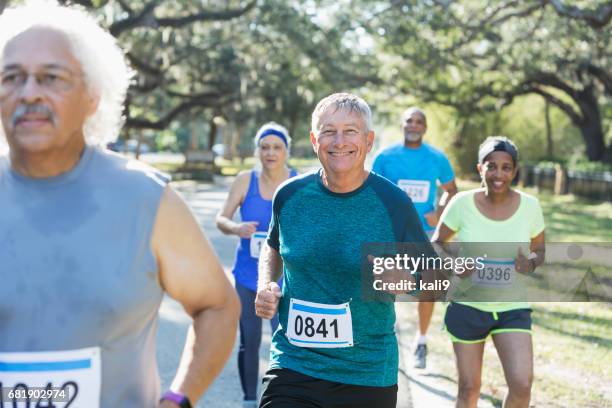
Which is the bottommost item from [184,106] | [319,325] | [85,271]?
[319,325]

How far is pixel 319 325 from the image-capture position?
3.19m

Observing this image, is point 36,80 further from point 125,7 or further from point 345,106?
point 125,7

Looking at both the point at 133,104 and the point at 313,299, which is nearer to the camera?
the point at 313,299

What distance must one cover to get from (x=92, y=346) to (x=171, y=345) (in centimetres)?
502

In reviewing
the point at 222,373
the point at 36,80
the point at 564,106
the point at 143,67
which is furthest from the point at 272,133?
the point at 564,106

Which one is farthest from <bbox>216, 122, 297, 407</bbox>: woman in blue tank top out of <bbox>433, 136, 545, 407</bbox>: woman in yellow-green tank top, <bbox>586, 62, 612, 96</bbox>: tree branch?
<bbox>586, 62, 612, 96</bbox>: tree branch

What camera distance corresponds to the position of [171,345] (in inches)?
267

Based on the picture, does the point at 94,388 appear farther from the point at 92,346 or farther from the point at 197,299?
the point at 197,299

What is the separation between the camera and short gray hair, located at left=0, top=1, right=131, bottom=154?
6.63 feet

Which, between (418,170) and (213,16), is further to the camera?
(213,16)

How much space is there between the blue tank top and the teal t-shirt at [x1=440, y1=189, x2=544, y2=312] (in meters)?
1.46

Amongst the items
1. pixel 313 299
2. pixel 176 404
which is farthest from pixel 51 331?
pixel 313 299

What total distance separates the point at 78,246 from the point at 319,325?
1481 millimetres

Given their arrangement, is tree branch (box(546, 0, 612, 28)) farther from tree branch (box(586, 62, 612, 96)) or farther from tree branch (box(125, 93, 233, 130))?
tree branch (box(125, 93, 233, 130))
